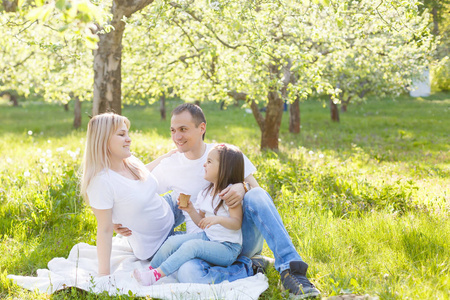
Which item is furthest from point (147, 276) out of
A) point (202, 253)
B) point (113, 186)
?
point (113, 186)

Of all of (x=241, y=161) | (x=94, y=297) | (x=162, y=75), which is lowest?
(x=94, y=297)

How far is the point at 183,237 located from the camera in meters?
3.95

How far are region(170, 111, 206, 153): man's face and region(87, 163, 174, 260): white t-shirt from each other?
18.0 inches

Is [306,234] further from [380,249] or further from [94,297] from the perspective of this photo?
[94,297]

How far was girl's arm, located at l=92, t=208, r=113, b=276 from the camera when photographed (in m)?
3.75

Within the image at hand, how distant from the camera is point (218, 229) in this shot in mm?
3797

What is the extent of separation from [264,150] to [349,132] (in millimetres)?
6357

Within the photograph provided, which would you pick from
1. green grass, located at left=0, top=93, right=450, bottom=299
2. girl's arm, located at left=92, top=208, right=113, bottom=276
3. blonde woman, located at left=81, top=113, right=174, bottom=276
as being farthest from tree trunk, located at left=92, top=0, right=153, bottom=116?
girl's arm, located at left=92, top=208, right=113, bottom=276

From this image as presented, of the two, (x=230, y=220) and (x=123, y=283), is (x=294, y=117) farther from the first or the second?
(x=123, y=283)

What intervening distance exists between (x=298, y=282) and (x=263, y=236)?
1.68 feet

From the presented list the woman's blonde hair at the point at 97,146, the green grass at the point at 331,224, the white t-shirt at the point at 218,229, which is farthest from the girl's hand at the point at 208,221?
the woman's blonde hair at the point at 97,146

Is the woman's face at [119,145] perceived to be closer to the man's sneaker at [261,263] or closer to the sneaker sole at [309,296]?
the man's sneaker at [261,263]

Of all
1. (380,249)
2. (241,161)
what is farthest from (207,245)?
(380,249)

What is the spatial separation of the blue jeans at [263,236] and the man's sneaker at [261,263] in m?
0.18
